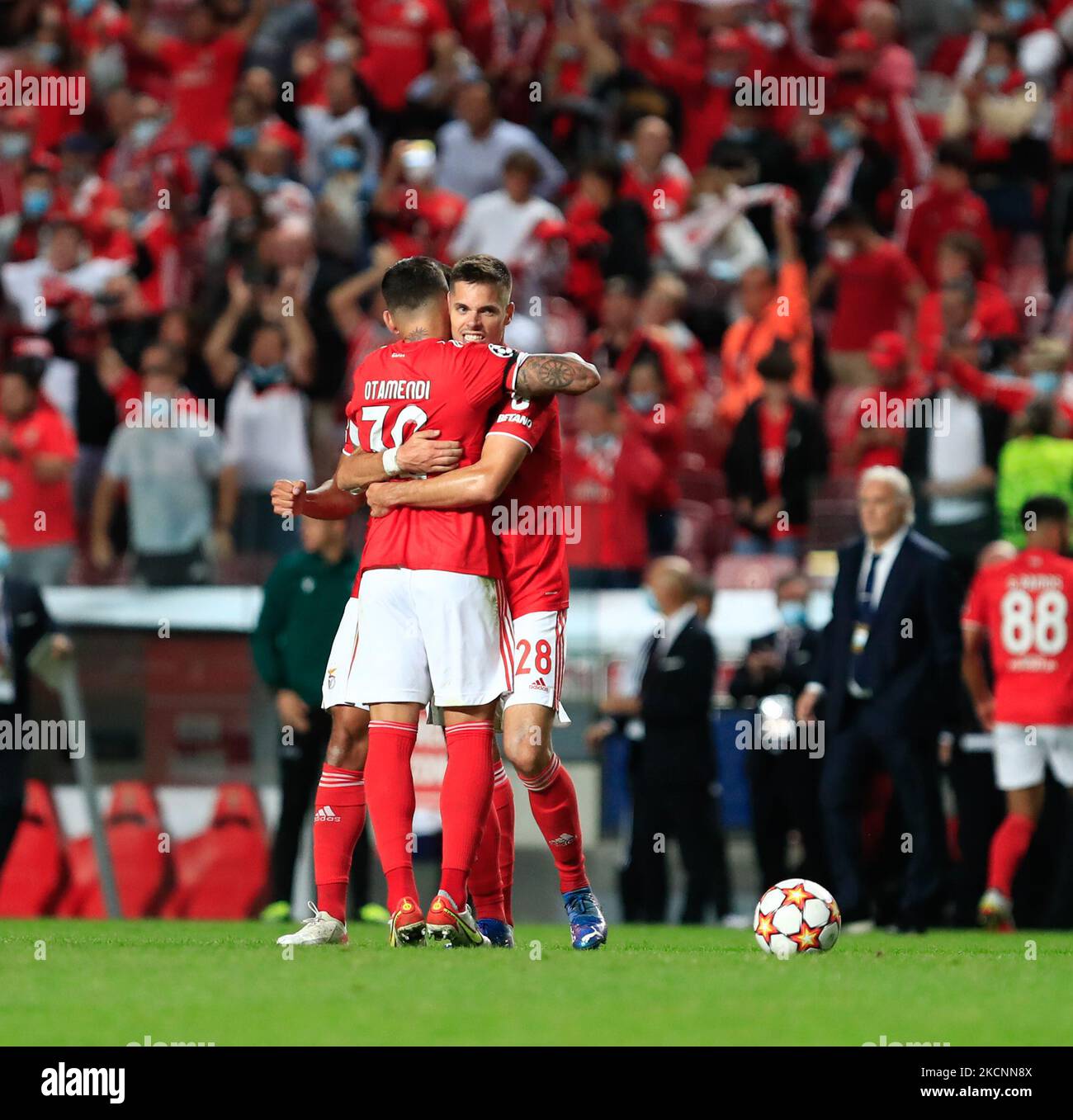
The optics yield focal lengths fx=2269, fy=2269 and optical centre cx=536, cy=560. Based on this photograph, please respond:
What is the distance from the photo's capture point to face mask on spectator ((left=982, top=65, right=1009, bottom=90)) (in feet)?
59.0

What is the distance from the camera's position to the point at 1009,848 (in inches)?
483

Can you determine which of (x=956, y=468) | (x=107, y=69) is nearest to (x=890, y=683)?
(x=956, y=468)

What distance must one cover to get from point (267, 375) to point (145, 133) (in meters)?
5.17

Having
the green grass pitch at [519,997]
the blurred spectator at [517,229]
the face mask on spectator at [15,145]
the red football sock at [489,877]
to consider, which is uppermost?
the face mask on spectator at [15,145]

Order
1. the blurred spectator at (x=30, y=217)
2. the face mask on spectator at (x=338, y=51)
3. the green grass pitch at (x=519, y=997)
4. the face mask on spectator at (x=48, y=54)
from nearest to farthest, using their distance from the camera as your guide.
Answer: the green grass pitch at (x=519, y=997) → the blurred spectator at (x=30, y=217) → the face mask on spectator at (x=338, y=51) → the face mask on spectator at (x=48, y=54)

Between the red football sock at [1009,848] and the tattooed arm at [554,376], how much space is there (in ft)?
18.4

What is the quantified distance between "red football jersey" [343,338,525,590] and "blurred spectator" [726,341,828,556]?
6867 mm

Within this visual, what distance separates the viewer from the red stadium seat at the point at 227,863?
1355 cm

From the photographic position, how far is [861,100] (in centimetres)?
1867

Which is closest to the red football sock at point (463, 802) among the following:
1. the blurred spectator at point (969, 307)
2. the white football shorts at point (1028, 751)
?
the white football shorts at point (1028, 751)

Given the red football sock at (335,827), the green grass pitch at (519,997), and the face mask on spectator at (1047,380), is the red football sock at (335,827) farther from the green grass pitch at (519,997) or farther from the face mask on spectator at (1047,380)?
the face mask on spectator at (1047,380)

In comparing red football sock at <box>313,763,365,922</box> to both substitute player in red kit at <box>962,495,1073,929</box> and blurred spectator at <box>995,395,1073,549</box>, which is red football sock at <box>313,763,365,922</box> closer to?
substitute player in red kit at <box>962,495,1073,929</box>

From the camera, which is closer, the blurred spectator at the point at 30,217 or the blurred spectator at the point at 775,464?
the blurred spectator at the point at 775,464

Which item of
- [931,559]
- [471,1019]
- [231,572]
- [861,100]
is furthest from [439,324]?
[861,100]
